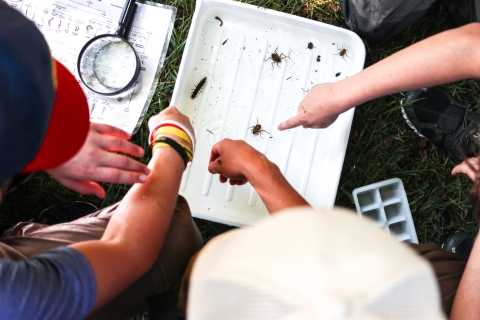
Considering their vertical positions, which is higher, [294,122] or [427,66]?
[427,66]

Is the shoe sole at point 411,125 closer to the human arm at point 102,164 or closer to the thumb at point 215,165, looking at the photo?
the thumb at point 215,165

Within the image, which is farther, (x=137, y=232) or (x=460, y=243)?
(x=460, y=243)

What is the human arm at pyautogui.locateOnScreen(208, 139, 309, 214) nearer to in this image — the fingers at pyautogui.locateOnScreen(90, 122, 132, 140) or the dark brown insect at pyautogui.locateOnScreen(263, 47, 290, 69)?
the fingers at pyautogui.locateOnScreen(90, 122, 132, 140)

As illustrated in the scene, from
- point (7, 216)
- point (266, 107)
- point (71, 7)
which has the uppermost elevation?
point (71, 7)

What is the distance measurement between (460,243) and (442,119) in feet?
1.69

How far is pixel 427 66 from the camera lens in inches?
46.7

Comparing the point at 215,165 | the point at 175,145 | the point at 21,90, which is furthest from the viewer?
the point at 215,165

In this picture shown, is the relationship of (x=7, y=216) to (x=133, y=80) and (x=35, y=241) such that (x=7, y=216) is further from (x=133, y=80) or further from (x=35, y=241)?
(x=133, y=80)

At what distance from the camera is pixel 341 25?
5.99ft

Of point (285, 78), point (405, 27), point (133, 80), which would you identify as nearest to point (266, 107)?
point (285, 78)

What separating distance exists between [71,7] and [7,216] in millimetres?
892

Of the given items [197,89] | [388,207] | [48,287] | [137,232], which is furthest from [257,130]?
[48,287]

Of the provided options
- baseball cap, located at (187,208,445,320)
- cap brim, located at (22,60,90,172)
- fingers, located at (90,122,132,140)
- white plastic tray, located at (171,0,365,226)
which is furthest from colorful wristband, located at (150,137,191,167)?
baseball cap, located at (187,208,445,320)

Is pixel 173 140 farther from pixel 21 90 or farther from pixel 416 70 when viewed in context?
pixel 416 70
